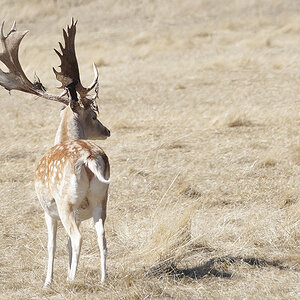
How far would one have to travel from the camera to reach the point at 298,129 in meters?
10.5

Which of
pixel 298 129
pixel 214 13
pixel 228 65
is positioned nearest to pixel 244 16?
pixel 214 13

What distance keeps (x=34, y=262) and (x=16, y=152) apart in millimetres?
4284

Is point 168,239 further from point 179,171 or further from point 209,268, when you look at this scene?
point 179,171

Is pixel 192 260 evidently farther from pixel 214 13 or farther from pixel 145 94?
pixel 214 13

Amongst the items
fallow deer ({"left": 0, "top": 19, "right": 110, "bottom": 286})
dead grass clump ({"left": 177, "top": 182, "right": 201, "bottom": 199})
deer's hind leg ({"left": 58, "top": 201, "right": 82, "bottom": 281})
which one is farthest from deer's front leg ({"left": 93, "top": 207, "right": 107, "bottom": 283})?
dead grass clump ({"left": 177, "top": 182, "right": 201, "bottom": 199})

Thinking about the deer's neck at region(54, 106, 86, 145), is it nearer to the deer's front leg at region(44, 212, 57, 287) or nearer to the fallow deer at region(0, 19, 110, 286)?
the fallow deer at region(0, 19, 110, 286)

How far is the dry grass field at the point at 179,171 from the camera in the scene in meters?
5.41

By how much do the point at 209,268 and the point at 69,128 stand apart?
171cm

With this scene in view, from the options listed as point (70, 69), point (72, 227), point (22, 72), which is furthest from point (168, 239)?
point (22, 72)

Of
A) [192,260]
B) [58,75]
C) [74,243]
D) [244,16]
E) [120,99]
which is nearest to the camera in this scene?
[74,243]

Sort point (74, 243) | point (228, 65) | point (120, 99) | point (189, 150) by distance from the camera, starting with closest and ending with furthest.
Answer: point (74, 243) → point (189, 150) → point (120, 99) → point (228, 65)

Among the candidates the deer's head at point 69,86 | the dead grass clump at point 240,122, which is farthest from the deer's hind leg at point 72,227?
the dead grass clump at point 240,122

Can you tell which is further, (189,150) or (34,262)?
(189,150)

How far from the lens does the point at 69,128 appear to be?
6.06m
